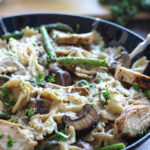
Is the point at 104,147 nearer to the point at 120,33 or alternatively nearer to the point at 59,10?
the point at 120,33

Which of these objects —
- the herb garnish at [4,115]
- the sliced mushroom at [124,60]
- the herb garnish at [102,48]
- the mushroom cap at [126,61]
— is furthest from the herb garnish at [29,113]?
the herb garnish at [102,48]

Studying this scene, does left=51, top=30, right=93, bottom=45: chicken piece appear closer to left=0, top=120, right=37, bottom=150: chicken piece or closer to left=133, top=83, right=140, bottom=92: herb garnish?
left=133, top=83, right=140, bottom=92: herb garnish

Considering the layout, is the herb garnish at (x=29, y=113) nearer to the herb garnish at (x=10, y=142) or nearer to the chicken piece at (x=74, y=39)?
the herb garnish at (x=10, y=142)

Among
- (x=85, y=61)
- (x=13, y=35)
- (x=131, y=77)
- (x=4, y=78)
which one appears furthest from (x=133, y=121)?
(x=13, y=35)

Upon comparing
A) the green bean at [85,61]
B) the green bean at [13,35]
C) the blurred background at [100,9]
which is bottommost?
the green bean at [85,61]

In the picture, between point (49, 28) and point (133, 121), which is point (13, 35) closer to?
point (49, 28)

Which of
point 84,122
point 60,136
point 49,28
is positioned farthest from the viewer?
point 49,28
